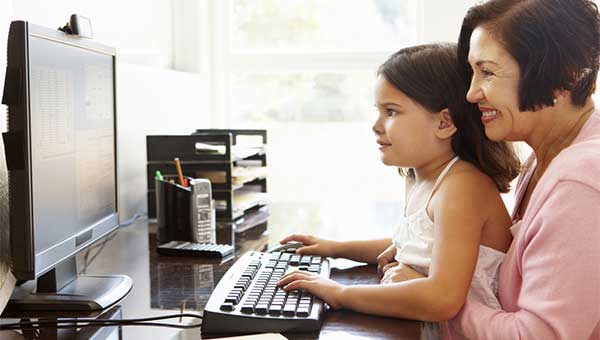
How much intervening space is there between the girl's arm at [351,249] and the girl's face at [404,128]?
27 cm

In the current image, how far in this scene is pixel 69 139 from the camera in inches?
49.7

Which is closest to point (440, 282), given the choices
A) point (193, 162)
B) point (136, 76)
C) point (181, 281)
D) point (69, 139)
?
point (181, 281)

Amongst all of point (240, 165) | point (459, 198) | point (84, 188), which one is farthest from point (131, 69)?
point (459, 198)

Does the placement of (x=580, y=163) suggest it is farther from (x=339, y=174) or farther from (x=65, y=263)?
(x=339, y=174)

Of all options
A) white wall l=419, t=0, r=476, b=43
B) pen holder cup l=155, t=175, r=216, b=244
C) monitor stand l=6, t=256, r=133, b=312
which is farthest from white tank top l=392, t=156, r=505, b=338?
white wall l=419, t=0, r=476, b=43

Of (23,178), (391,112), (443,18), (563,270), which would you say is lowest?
(563,270)

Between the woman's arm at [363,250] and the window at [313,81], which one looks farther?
the window at [313,81]

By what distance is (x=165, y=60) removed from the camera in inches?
113

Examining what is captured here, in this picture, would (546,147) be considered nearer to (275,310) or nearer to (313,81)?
(275,310)

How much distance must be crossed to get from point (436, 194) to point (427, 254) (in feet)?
0.35

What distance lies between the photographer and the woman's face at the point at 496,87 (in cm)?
110

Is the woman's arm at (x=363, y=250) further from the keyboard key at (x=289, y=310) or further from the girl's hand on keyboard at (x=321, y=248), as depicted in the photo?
the keyboard key at (x=289, y=310)

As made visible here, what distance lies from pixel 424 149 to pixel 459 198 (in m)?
0.16

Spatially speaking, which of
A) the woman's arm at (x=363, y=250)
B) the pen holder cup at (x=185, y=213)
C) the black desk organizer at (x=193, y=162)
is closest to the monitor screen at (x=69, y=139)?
the pen holder cup at (x=185, y=213)
